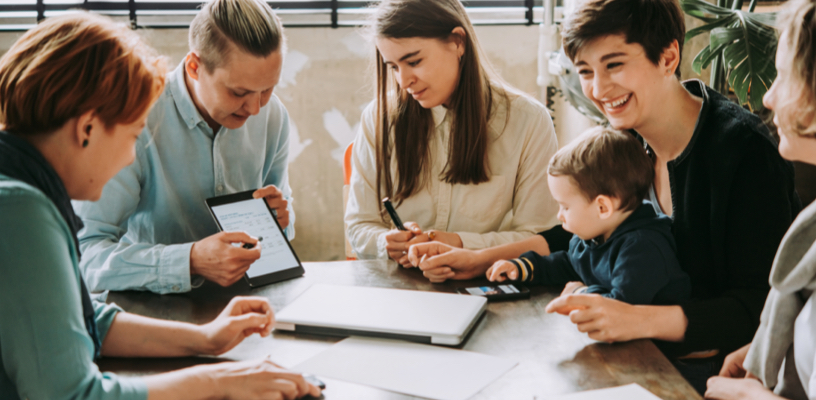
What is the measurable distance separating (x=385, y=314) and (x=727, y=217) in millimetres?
733

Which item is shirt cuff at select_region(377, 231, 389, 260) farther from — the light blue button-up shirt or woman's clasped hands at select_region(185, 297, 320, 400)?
woman's clasped hands at select_region(185, 297, 320, 400)

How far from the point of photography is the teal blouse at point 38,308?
2.34ft

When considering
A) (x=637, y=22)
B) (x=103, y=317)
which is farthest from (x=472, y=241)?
(x=103, y=317)

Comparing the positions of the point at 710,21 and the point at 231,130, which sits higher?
the point at 710,21

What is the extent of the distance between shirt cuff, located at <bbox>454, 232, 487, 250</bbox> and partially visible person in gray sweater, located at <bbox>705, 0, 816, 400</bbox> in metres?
0.73

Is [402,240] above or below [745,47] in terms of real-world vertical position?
below

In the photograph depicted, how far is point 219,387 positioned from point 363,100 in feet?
10.6

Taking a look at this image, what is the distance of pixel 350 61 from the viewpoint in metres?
3.91

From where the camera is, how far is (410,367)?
959 millimetres

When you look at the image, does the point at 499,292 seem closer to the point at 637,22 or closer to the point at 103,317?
the point at 637,22

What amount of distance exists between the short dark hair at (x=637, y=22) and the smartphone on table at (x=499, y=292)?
1.85ft

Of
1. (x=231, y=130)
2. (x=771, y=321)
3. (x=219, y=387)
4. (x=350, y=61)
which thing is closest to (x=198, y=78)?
(x=231, y=130)

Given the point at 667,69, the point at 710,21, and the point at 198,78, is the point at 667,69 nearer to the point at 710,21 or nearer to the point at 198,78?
the point at 710,21

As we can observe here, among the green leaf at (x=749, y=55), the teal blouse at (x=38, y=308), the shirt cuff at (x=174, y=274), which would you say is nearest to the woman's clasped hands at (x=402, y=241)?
the shirt cuff at (x=174, y=274)
